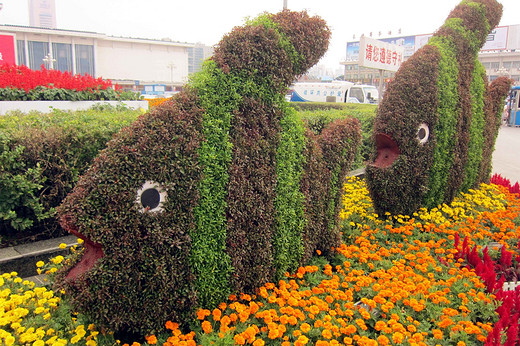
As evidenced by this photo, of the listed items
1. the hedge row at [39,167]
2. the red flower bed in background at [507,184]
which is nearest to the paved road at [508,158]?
the red flower bed in background at [507,184]

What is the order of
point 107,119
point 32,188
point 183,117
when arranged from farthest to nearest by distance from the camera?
point 107,119
point 32,188
point 183,117

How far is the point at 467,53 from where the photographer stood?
552 cm

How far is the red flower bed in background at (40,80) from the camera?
7652mm

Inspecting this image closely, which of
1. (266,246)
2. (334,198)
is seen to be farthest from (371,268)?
(266,246)

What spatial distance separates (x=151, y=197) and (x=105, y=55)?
2454 inches

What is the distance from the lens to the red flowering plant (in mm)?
7602

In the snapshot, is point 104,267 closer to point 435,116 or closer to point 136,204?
point 136,204

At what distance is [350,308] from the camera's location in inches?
115

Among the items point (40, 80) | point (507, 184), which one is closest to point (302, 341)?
point (507, 184)

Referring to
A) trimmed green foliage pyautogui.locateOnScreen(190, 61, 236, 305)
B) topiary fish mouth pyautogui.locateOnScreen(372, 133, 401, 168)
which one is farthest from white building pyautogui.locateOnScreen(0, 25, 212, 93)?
trimmed green foliage pyautogui.locateOnScreen(190, 61, 236, 305)

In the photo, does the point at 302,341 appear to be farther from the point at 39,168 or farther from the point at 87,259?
the point at 39,168

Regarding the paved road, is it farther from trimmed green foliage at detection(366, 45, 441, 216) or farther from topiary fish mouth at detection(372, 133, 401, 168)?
topiary fish mouth at detection(372, 133, 401, 168)

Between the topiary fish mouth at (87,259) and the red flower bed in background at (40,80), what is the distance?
6503mm

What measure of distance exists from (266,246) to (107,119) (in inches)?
103
